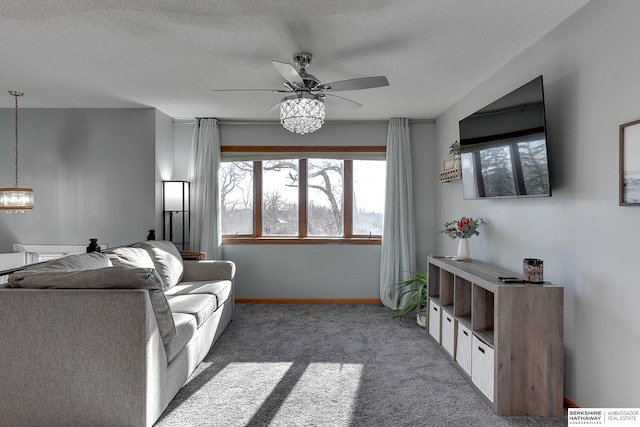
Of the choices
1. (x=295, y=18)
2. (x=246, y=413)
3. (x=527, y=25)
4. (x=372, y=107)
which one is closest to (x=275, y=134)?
(x=372, y=107)

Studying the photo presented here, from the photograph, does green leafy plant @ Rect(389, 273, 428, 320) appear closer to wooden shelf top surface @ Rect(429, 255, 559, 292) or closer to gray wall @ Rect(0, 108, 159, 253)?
wooden shelf top surface @ Rect(429, 255, 559, 292)

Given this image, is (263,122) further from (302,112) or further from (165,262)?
(302,112)

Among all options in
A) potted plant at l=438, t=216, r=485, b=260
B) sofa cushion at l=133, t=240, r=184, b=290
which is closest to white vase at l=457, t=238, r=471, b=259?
potted plant at l=438, t=216, r=485, b=260

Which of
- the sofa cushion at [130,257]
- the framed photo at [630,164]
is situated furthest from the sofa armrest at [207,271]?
the framed photo at [630,164]

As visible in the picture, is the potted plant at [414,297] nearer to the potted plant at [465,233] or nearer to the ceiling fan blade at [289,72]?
the potted plant at [465,233]

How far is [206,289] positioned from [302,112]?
1.88 metres

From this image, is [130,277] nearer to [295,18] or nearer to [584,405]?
[295,18]

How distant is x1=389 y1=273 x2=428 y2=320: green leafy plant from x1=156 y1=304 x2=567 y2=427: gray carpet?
0.29 meters

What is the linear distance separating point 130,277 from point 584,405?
2715mm

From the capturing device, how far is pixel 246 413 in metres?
2.34

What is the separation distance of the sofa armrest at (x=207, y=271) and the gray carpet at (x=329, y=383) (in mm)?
566

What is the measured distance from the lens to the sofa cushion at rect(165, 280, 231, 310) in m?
3.44

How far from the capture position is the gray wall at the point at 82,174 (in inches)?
178

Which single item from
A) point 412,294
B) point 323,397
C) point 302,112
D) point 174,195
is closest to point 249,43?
point 302,112
